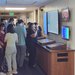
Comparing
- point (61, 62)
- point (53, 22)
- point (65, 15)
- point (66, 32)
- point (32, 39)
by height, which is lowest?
point (61, 62)

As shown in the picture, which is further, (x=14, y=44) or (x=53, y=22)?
(x=53, y=22)

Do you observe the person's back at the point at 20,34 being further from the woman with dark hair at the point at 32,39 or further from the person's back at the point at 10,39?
the person's back at the point at 10,39

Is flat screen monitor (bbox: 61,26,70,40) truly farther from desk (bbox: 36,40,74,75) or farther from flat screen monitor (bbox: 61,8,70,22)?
desk (bbox: 36,40,74,75)

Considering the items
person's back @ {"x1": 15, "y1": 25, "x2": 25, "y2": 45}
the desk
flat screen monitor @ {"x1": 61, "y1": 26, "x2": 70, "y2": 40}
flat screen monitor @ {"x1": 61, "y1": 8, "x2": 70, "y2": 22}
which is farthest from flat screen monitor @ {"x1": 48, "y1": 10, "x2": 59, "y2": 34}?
the desk

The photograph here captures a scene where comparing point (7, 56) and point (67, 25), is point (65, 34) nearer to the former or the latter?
point (67, 25)

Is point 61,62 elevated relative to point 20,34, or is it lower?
lower

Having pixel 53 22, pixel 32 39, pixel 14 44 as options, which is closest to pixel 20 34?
pixel 32 39

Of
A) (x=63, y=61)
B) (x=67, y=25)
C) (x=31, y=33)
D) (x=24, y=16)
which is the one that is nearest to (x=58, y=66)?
(x=63, y=61)

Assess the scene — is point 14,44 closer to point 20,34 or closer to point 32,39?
point 20,34

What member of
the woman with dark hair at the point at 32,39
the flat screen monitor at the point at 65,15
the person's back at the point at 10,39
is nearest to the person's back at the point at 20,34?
the woman with dark hair at the point at 32,39

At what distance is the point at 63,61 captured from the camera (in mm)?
5879

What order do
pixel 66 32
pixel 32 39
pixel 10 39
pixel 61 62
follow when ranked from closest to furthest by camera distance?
pixel 61 62 → pixel 66 32 → pixel 10 39 → pixel 32 39

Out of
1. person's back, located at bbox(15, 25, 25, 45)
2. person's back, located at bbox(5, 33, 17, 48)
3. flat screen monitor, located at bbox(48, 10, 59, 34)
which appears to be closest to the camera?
person's back, located at bbox(5, 33, 17, 48)

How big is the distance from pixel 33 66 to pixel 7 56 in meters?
1.67
